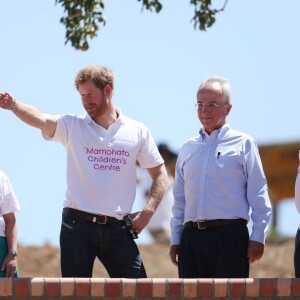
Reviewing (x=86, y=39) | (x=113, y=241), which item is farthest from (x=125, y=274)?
(x=86, y=39)

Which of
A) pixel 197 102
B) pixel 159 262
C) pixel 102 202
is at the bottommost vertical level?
pixel 159 262

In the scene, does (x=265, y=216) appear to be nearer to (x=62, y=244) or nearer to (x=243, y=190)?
(x=243, y=190)

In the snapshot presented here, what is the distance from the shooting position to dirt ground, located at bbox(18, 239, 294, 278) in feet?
51.6

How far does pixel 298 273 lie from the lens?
874 cm

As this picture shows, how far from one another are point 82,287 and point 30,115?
4.64 feet

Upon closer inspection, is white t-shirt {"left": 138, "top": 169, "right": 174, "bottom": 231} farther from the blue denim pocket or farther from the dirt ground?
the blue denim pocket

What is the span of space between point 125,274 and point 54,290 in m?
0.92

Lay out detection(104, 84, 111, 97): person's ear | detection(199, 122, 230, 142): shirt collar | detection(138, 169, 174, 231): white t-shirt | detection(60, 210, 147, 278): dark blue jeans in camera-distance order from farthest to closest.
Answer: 1. detection(138, 169, 174, 231): white t-shirt
2. detection(104, 84, 111, 97): person's ear
3. detection(199, 122, 230, 142): shirt collar
4. detection(60, 210, 147, 278): dark blue jeans

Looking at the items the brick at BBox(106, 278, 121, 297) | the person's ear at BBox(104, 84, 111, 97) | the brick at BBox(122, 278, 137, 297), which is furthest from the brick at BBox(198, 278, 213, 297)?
the person's ear at BBox(104, 84, 111, 97)

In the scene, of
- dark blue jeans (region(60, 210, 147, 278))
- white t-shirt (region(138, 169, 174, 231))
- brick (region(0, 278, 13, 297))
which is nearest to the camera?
brick (region(0, 278, 13, 297))

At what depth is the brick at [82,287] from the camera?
8.26 meters

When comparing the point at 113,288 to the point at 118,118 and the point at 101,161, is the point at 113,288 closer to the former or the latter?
the point at 101,161

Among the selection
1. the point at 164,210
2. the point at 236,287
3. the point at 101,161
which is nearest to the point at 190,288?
the point at 236,287

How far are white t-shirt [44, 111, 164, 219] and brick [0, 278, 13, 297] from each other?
972 millimetres
